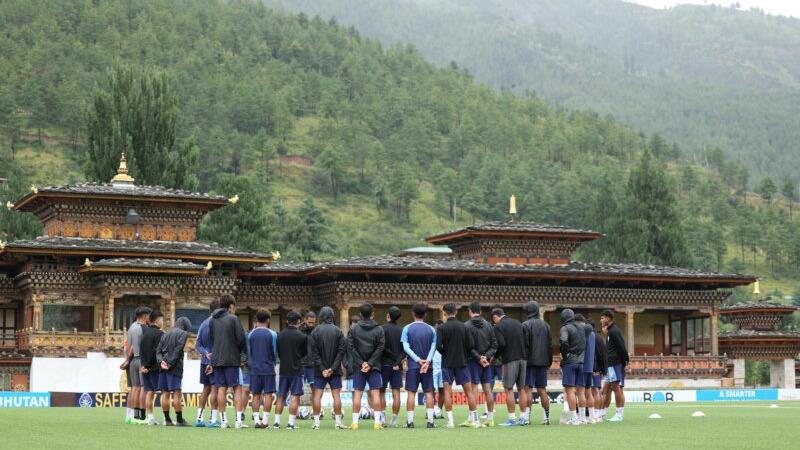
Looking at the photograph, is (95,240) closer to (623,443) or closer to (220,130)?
(623,443)

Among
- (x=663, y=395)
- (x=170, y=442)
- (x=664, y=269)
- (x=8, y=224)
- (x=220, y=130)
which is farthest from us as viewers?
(x=220, y=130)

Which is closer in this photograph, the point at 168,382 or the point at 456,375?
the point at 168,382

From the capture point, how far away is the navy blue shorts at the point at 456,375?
19.9 meters

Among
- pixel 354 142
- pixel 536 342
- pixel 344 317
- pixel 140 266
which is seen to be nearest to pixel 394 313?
pixel 536 342

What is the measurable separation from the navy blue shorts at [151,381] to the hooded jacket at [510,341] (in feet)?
16.9

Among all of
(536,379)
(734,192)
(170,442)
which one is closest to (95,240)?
(536,379)

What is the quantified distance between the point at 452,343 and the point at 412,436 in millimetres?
2933

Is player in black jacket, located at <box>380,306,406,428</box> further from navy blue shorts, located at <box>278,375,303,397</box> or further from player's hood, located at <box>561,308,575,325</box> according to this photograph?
player's hood, located at <box>561,308,575,325</box>

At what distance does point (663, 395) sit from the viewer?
39.3m

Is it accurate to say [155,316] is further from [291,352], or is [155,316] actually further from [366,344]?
[366,344]

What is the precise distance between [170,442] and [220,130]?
93.2 metres

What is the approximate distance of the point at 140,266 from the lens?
3884 cm

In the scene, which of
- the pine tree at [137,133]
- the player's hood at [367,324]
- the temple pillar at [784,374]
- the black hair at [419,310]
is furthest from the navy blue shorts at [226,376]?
the pine tree at [137,133]

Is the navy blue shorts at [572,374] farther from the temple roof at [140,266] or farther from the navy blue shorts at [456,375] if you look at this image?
the temple roof at [140,266]
